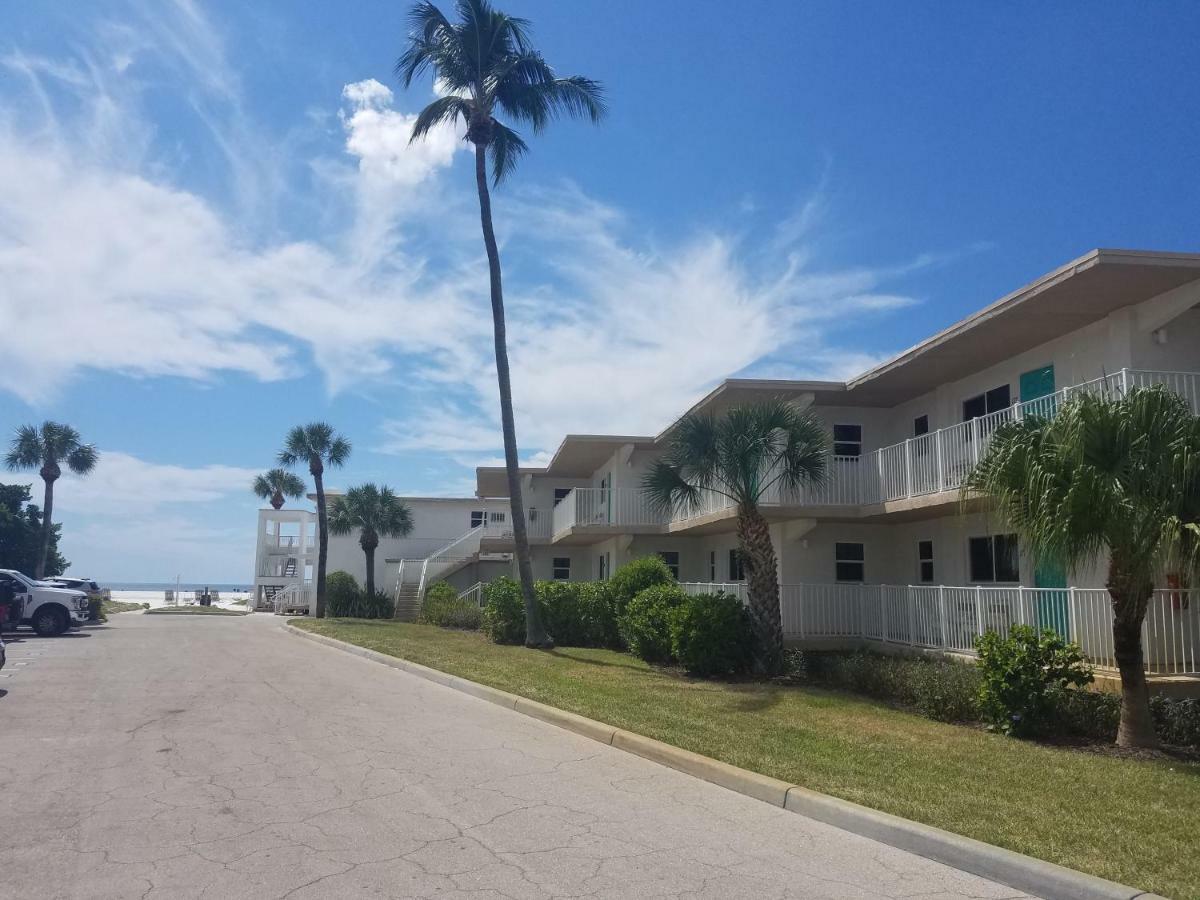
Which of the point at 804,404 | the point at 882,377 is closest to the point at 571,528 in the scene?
the point at 804,404

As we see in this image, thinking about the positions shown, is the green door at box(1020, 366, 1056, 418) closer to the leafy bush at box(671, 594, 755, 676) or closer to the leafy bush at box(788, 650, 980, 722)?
the leafy bush at box(788, 650, 980, 722)

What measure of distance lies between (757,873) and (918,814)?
1.69m

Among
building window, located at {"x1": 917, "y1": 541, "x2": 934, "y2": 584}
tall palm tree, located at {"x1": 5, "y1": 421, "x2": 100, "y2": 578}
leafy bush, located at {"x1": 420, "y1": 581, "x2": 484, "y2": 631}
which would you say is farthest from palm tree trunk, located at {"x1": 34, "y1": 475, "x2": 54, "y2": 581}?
building window, located at {"x1": 917, "y1": 541, "x2": 934, "y2": 584}

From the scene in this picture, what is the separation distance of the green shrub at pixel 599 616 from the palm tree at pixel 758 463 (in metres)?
5.95

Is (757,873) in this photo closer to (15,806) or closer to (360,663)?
(15,806)

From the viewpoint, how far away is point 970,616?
50.2 ft

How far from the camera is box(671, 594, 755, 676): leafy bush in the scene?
55.5 ft

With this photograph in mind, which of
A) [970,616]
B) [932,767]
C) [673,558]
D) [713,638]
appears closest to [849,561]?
[713,638]

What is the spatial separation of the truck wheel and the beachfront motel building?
14.7m

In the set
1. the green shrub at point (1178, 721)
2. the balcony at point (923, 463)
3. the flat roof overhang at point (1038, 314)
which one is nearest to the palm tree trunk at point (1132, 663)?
the green shrub at point (1178, 721)

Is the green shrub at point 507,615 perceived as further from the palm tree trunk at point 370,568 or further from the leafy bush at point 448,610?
the palm tree trunk at point 370,568

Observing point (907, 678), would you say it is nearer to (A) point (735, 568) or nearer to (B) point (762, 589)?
(B) point (762, 589)

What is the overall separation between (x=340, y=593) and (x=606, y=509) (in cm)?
1688

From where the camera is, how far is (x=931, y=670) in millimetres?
13125
